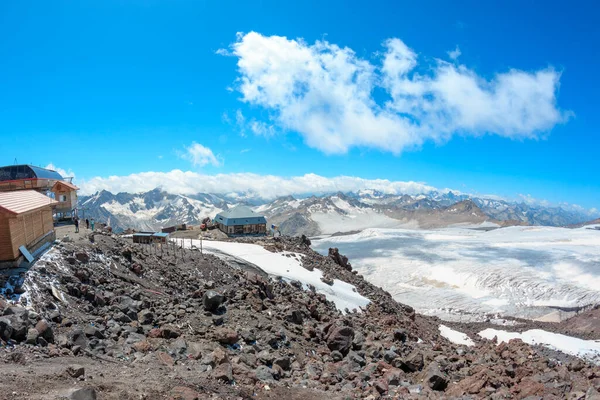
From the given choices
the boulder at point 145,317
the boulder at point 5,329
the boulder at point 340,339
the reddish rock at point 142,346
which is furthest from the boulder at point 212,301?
the boulder at point 5,329

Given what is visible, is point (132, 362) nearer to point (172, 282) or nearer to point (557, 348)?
point (172, 282)

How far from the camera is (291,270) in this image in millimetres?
29969

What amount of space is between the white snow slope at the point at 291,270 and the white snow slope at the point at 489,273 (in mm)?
32693

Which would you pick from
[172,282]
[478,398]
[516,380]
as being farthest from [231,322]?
[516,380]

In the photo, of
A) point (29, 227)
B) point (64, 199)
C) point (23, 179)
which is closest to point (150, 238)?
point (29, 227)

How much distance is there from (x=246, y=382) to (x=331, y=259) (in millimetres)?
29282

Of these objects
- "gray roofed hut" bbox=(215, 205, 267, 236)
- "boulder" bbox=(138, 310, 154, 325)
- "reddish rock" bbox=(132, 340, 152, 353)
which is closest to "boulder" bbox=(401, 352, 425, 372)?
"reddish rock" bbox=(132, 340, 152, 353)

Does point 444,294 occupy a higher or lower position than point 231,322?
lower

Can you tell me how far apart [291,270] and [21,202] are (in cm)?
1833

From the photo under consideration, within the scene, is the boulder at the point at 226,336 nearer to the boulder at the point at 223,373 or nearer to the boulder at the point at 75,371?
the boulder at the point at 223,373

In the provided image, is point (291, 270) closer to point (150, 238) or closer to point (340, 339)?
point (150, 238)

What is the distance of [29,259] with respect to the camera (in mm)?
14914

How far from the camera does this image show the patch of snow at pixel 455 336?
105ft

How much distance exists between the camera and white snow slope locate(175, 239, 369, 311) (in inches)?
1100
